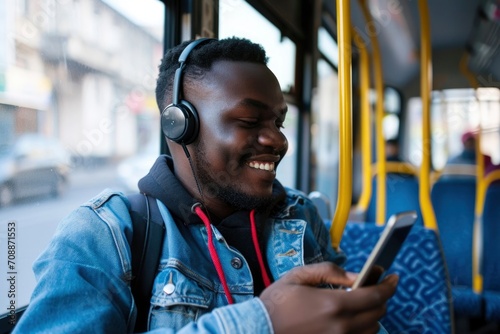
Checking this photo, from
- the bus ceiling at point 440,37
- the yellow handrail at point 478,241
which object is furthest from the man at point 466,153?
the yellow handrail at point 478,241

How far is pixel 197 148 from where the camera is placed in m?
0.96

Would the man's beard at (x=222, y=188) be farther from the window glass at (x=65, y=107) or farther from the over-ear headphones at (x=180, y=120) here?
the window glass at (x=65, y=107)

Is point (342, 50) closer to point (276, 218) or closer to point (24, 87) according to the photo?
point (276, 218)

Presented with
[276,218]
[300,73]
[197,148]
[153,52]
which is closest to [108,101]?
[153,52]

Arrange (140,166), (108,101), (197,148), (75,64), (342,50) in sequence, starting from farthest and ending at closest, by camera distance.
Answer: (140,166) < (108,101) < (75,64) < (342,50) < (197,148)

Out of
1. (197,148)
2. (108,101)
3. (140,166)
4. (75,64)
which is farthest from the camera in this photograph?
(140,166)

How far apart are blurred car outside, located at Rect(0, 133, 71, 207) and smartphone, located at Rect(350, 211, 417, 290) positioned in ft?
2.57

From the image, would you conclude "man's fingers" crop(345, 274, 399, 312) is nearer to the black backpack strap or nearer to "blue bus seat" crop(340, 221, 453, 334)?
the black backpack strap

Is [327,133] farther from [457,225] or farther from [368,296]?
[368,296]

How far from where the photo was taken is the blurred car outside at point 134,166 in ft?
4.58

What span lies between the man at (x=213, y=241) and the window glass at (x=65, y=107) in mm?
259

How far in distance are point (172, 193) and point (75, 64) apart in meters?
0.51

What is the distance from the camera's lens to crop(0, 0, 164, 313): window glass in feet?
3.27

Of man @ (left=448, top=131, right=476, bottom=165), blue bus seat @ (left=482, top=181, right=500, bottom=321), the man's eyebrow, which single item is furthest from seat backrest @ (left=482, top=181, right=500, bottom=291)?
man @ (left=448, top=131, right=476, bottom=165)
